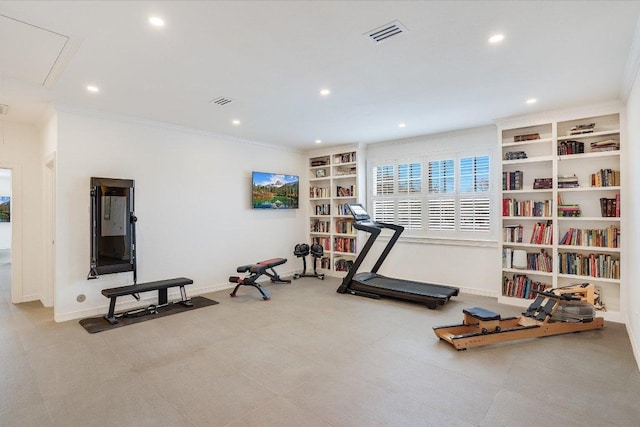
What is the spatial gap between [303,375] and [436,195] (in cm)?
429

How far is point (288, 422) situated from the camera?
7.22 feet

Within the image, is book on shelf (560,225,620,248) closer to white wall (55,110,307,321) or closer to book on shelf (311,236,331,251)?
book on shelf (311,236,331,251)

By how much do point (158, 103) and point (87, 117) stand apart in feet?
3.60

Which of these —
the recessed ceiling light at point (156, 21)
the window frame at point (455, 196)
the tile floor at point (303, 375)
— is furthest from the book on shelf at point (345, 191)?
the recessed ceiling light at point (156, 21)

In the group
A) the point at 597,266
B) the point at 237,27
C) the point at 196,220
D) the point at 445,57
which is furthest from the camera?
the point at 196,220

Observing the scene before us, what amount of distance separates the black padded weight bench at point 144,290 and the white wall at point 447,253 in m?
3.66

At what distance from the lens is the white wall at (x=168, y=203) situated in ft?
14.1

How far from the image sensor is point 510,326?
369 cm

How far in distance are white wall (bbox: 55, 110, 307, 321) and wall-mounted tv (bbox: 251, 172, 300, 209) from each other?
6.4 inches

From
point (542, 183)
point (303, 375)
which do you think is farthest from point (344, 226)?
point (303, 375)

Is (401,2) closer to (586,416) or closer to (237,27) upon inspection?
(237,27)

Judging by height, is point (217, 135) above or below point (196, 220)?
above

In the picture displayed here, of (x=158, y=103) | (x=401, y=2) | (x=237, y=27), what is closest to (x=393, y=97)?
(x=401, y=2)

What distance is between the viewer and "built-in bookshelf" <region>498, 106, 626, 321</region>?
4.25 m
